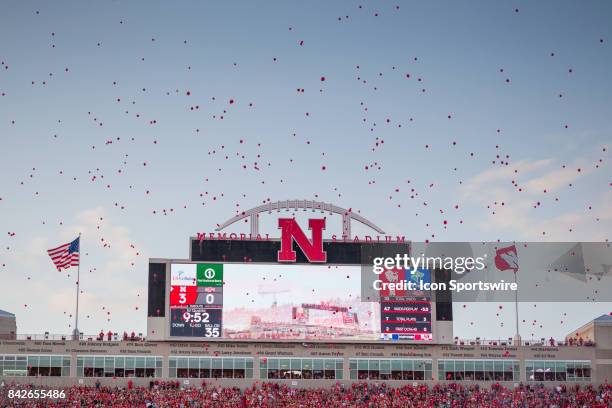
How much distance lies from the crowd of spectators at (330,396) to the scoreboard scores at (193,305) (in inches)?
158

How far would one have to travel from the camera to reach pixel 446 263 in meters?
74.2

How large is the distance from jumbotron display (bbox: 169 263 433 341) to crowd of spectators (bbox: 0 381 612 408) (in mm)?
3698

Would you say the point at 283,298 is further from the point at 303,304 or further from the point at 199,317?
the point at 199,317

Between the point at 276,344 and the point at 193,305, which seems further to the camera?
the point at 276,344

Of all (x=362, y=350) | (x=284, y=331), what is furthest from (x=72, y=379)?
(x=362, y=350)

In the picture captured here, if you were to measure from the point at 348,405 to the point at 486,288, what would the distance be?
14472mm

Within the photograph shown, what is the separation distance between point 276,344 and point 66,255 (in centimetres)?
1602

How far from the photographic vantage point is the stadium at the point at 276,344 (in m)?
71.3

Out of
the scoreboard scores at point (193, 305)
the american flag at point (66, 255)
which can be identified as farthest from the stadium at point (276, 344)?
the american flag at point (66, 255)

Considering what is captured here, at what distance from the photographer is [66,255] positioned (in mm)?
71625

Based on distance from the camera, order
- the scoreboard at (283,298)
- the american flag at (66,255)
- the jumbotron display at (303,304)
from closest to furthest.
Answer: the american flag at (66,255), the scoreboard at (283,298), the jumbotron display at (303,304)

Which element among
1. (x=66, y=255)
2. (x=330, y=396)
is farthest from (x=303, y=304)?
(x=66, y=255)

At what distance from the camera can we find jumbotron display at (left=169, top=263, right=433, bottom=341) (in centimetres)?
7169

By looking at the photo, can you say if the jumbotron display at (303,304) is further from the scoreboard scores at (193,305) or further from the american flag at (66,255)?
the american flag at (66,255)
